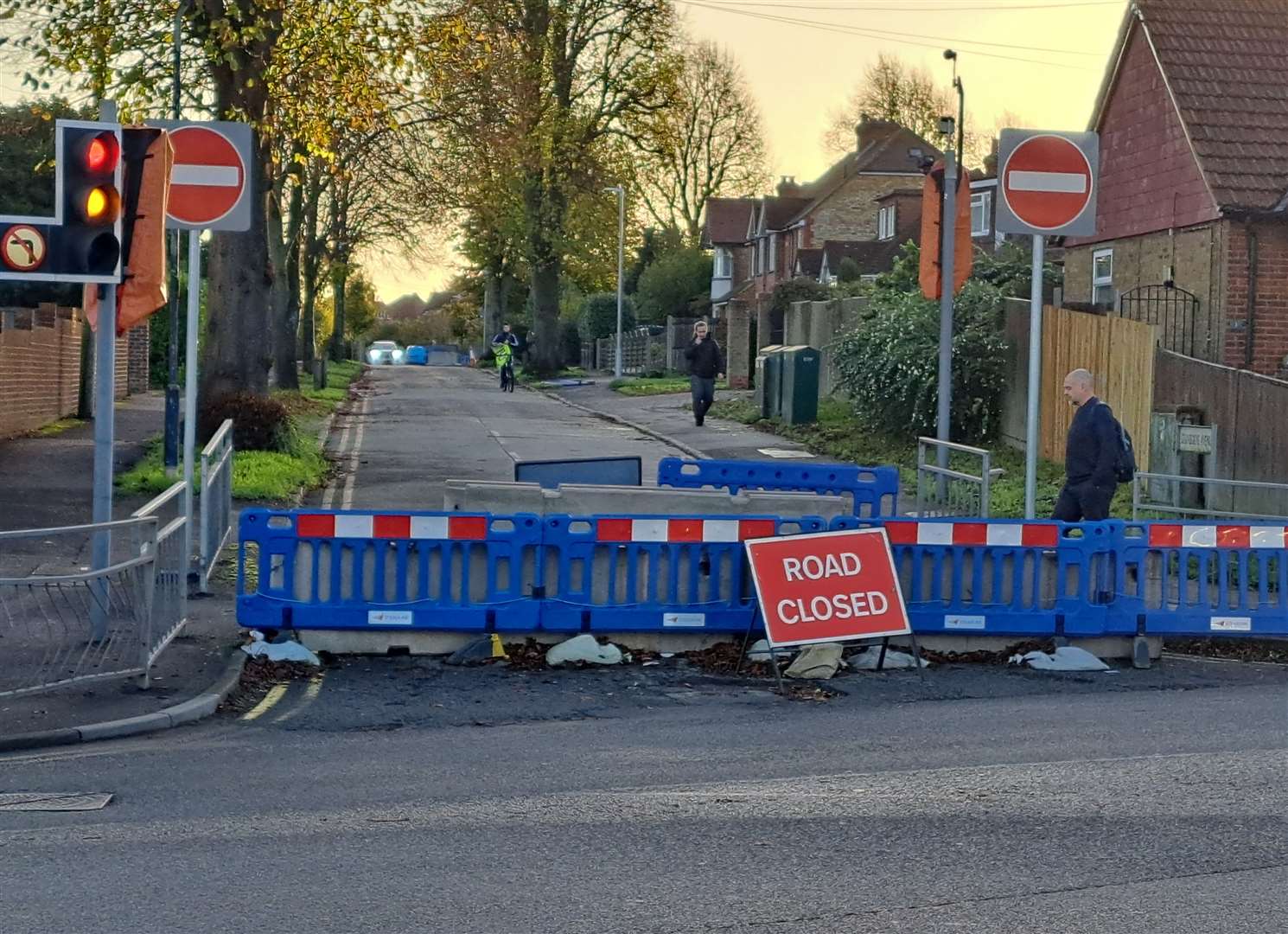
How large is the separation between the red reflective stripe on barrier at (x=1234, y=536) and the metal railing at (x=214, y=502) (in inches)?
292

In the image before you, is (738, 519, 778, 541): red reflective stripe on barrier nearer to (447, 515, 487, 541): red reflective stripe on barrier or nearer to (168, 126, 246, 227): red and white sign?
(447, 515, 487, 541): red reflective stripe on barrier

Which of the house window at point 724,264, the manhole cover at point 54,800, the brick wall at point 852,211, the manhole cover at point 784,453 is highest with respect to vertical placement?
the brick wall at point 852,211

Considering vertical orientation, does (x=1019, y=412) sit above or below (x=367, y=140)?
below

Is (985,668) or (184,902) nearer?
(184,902)

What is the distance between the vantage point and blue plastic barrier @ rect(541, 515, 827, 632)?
1128 cm

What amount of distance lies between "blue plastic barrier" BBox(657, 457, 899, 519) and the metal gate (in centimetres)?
1166

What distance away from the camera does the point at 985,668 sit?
11211 mm

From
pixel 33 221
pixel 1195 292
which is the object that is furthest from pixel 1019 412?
pixel 33 221

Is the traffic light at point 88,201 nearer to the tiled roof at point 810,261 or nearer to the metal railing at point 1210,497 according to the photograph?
the metal railing at point 1210,497

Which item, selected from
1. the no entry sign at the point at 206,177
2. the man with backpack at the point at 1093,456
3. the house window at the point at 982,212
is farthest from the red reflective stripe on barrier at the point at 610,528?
the house window at the point at 982,212

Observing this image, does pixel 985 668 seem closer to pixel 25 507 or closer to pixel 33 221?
pixel 33 221

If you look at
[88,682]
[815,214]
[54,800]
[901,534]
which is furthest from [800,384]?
[815,214]

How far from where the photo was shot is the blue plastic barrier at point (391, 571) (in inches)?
438

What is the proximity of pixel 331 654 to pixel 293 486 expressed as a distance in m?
8.10
